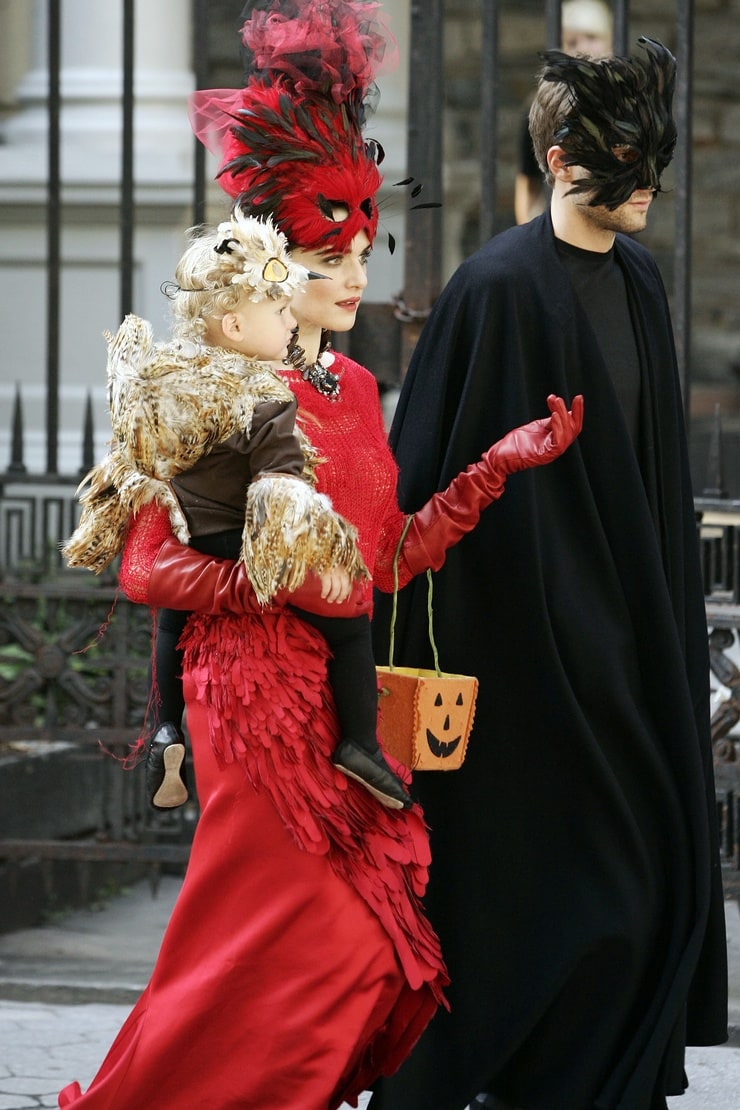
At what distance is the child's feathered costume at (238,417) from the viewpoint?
9.13 ft

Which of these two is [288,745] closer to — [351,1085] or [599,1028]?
[351,1085]

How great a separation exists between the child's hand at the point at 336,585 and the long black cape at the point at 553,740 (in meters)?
0.67

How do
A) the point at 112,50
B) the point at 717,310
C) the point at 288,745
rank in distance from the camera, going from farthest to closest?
the point at 717,310 → the point at 112,50 → the point at 288,745

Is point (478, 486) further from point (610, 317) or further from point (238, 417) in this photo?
point (610, 317)

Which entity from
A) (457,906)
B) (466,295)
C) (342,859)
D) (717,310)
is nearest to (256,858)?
(342,859)

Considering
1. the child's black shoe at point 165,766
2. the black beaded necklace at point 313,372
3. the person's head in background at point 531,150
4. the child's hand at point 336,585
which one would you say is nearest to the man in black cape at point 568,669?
the black beaded necklace at point 313,372

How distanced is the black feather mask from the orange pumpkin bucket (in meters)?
0.81

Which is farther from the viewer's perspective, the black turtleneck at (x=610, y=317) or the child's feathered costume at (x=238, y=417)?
the black turtleneck at (x=610, y=317)

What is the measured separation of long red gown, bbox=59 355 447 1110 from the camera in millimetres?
2924

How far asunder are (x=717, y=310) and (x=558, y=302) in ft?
22.5

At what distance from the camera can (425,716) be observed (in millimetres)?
3111

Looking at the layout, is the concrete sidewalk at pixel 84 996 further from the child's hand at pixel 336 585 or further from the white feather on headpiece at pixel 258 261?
the white feather on headpiece at pixel 258 261

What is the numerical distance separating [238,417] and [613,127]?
1.03 metres

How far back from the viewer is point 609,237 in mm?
3541
